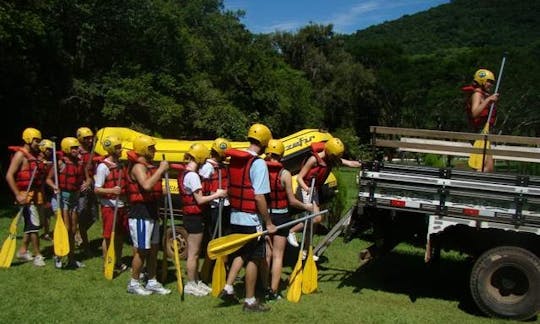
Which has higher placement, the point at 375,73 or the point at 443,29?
the point at 443,29

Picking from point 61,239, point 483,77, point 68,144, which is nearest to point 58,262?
point 61,239

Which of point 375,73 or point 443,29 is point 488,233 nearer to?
point 375,73

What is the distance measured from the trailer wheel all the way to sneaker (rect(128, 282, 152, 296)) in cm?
381

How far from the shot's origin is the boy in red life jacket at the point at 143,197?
20.8 ft

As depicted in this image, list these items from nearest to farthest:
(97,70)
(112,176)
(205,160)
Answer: (205,160) < (112,176) < (97,70)

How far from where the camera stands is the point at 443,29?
87.1m

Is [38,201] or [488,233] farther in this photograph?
[38,201]

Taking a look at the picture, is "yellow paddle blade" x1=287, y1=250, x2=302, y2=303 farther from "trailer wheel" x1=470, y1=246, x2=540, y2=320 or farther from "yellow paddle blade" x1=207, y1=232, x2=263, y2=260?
"trailer wheel" x1=470, y1=246, x2=540, y2=320

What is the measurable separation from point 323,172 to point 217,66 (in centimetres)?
2474

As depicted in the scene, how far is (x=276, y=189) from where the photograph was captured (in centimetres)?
659

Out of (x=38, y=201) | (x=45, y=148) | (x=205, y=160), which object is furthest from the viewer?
(x=45, y=148)

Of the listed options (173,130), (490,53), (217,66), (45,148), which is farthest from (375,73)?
(45,148)

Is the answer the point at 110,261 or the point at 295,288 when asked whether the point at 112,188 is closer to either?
the point at 110,261

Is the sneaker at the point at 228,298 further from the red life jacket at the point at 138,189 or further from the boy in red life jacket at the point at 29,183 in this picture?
the boy in red life jacket at the point at 29,183
